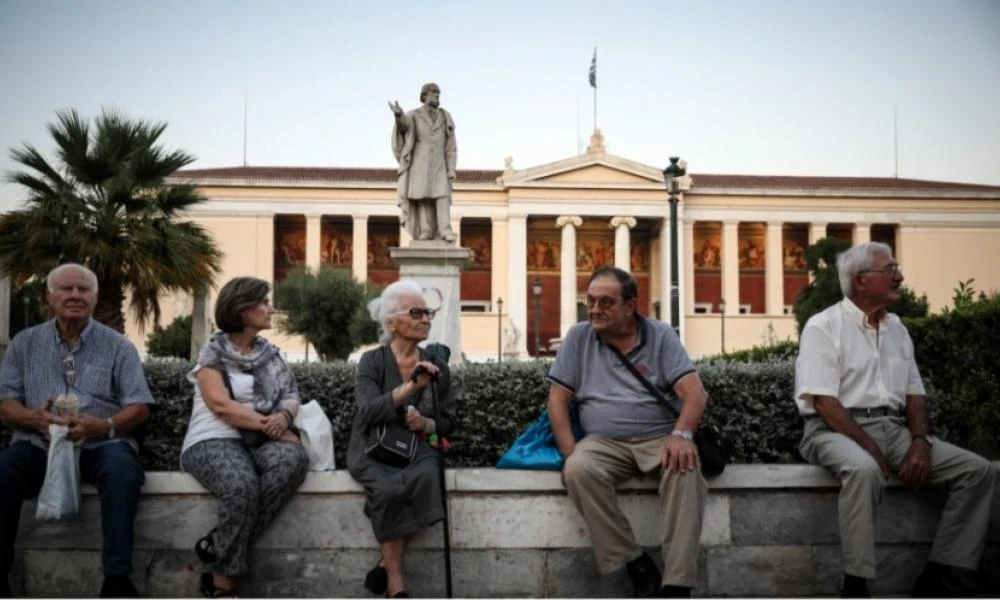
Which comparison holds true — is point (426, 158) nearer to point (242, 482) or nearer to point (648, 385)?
point (648, 385)

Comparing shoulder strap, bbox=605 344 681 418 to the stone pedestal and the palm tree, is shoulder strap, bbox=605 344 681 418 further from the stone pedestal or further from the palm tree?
the palm tree

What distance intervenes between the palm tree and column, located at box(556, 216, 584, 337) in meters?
30.8

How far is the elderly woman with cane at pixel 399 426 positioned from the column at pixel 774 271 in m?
45.3

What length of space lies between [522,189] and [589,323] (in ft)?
136

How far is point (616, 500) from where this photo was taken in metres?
4.13

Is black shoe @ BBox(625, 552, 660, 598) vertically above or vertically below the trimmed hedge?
below

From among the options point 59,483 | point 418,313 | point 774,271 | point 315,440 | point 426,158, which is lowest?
point 59,483

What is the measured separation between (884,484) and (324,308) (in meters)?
28.8

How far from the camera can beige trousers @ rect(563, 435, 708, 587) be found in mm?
3814

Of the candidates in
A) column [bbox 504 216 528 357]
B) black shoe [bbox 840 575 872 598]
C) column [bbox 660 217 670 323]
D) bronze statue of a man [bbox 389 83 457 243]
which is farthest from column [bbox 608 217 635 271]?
black shoe [bbox 840 575 872 598]

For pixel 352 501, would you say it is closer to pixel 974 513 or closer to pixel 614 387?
pixel 614 387

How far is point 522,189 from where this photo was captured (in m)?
45.4

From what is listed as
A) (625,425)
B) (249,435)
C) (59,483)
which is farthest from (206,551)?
(625,425)

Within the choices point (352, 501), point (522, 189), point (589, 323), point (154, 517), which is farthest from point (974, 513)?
point (522, 189)
